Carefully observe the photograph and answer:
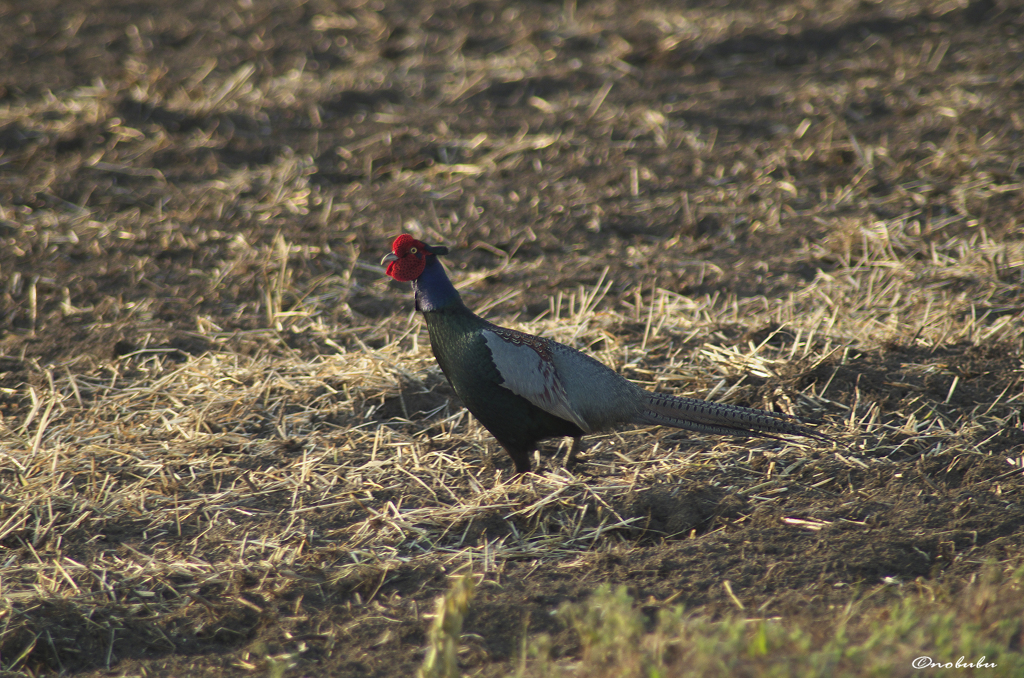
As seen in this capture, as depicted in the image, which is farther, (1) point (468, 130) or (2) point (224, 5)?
(2) point (224, 5)

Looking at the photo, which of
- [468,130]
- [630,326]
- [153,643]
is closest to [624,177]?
[468,130]

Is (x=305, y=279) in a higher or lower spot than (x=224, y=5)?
lower

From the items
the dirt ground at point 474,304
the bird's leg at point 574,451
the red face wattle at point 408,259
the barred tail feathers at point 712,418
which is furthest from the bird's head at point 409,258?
the barred tail feathers at point 712,418

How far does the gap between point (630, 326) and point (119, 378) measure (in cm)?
272

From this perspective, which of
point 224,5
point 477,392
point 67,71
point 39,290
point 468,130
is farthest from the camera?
point 224,5

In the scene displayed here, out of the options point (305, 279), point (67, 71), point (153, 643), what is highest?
point (67, 71)

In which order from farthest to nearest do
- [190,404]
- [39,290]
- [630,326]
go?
1. [39,290]
2. [630,326]
3. [190,404]

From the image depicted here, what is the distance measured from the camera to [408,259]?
11.9ft

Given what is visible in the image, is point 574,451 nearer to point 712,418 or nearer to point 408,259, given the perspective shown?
point 712,418

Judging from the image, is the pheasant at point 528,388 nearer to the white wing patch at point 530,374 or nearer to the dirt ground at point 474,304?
the white wing patch at point 530,374

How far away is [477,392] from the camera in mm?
3561

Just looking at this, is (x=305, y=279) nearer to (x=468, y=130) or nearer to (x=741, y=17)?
(x=468, y=130)

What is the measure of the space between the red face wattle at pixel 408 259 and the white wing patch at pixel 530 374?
40cm

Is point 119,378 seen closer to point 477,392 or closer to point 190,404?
point 190,404
